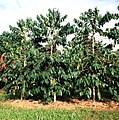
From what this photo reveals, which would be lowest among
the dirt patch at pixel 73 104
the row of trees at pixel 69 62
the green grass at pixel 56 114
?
the green grass at pixel 56 114

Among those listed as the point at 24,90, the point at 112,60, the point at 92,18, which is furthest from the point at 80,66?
the point at 24,90

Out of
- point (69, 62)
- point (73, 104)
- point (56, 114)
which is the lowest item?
point (56, 114)

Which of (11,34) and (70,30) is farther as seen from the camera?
(11,34)

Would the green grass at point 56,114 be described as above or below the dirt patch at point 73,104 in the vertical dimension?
below

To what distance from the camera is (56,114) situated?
10.4 m

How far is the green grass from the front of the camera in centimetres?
987

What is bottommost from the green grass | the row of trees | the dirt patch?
the green grass

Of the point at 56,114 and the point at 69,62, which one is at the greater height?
the point at 69,62

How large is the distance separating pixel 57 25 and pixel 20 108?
15.7 feet

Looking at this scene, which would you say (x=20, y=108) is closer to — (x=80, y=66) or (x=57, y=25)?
(x=80, y=66)

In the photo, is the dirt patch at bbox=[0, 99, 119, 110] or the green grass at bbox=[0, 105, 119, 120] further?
the dirt patch at bbox=[0, 99, 119, 110]

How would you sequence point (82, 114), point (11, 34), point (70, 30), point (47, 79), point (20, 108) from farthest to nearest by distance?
point (11, 34)
point (70, 30)
point (47, 79)
point (20, 108)
point (82, 114)

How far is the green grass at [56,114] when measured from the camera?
32.4ft

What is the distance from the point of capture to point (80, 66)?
12.7 metres
